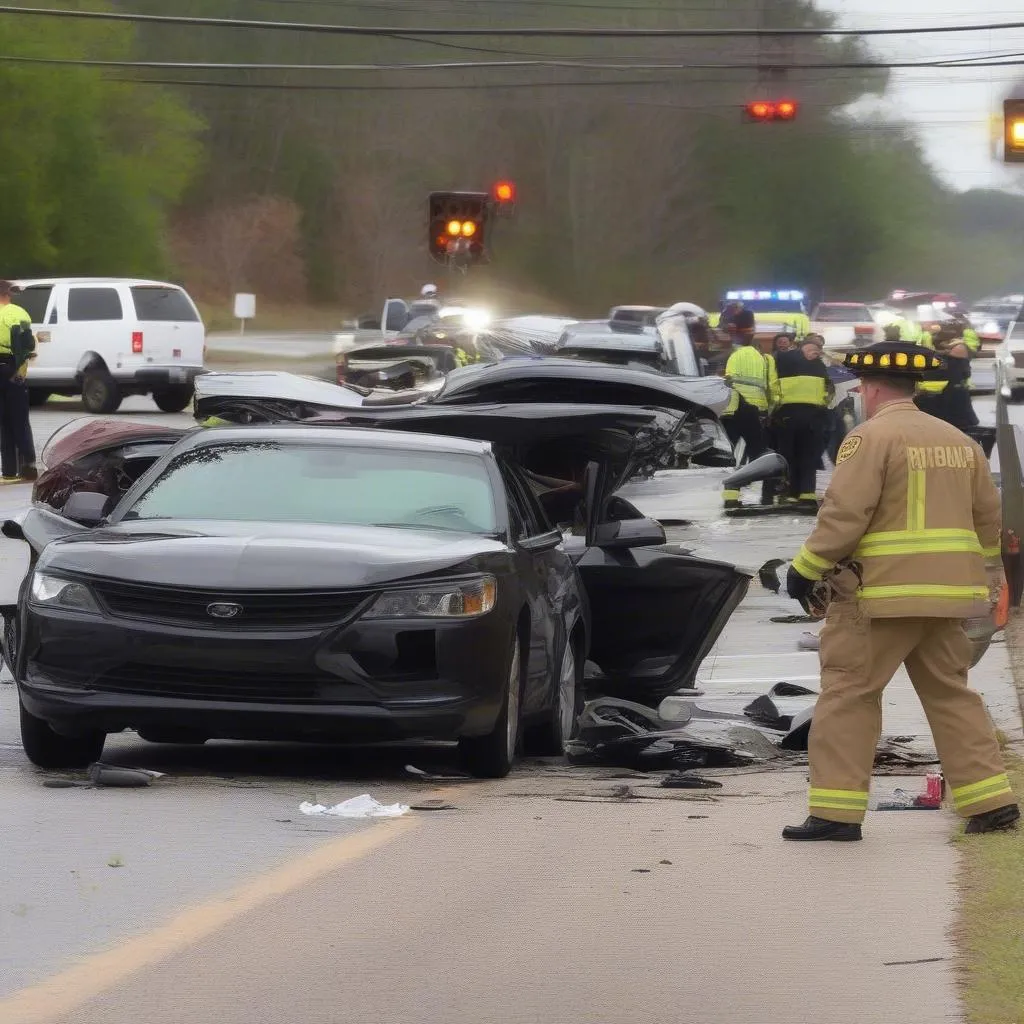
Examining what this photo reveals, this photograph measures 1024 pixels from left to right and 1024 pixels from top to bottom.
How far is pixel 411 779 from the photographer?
8.52 m

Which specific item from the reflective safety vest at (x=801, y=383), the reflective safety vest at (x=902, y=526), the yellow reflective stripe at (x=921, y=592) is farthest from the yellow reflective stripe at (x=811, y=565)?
the reflective safety vest at (x=801, y=383)

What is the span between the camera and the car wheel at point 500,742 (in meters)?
8.40

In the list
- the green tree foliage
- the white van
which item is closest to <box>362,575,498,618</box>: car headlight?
the white van

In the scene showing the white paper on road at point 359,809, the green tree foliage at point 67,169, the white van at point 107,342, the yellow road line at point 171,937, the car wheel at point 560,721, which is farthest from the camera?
the green tree foliage at point 67,169

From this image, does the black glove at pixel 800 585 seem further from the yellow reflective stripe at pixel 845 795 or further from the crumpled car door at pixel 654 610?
the crumpled car door at pixel 654 610

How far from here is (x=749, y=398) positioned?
22.4 m

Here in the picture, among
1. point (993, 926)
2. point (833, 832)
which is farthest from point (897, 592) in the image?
point (993, 926)

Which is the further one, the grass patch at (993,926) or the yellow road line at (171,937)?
the grass patch at (993,926)

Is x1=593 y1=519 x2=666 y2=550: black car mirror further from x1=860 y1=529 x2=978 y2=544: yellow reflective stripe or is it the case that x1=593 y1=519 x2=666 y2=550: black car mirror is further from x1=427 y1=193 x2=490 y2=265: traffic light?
x1=427 y1=193 x2=490 y2=265: traffic light

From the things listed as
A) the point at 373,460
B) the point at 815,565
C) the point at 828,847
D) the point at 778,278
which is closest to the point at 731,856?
the point at 828,847

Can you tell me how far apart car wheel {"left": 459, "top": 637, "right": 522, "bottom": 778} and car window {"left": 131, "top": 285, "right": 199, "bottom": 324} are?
25429 millimetres

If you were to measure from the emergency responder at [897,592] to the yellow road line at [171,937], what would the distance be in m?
1.39

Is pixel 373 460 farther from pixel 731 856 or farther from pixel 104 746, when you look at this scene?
pixel 731 856

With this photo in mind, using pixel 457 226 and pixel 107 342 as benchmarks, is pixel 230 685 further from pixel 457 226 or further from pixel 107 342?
pixel 107 342
